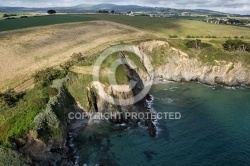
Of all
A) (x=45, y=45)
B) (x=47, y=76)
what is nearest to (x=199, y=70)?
(x=45, y=45)

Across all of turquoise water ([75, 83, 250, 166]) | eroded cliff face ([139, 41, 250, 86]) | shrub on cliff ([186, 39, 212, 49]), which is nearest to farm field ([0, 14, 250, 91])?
shrub on cliff ([186, 39, 212, 49])

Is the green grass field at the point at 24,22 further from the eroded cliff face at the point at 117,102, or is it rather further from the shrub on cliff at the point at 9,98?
the shrub on cliff at the point at 9,98

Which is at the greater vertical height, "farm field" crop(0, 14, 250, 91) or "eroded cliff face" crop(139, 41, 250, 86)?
"farm field" crop(0, 14, 250, 91)

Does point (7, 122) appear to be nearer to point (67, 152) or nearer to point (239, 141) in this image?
point (67, 152)

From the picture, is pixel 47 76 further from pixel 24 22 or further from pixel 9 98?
pixel 24 22

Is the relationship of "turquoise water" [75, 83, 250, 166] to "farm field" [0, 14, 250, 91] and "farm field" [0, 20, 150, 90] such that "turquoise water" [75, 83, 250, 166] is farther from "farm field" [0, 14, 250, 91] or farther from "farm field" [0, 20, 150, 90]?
"farm field" [0, 20, 150, 90]

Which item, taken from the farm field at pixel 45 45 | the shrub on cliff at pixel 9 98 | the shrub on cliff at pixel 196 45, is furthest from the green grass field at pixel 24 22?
the shrub on cliff at pixel 196 45
